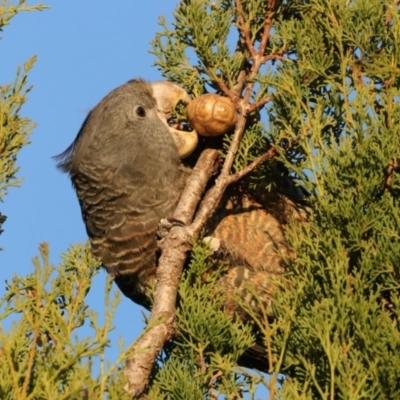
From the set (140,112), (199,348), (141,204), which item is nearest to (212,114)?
(141,204)

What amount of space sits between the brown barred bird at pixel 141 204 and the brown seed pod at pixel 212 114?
1.54ft

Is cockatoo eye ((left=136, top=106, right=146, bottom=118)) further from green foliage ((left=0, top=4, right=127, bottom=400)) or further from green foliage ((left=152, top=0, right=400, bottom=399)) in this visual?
green foliage ((left=0, top=4, right=127, bottom=400))

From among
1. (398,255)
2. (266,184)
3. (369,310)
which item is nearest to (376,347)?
(369,310)

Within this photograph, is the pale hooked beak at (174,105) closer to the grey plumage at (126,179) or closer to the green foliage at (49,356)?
the grey plumage at (126,179)

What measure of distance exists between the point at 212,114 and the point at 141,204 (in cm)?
84

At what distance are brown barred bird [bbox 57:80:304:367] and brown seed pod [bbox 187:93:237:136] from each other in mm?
471

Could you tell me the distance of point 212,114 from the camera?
17.4ft

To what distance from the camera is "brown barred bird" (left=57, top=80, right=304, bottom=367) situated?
227 inches

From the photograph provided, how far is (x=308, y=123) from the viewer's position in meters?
4.77

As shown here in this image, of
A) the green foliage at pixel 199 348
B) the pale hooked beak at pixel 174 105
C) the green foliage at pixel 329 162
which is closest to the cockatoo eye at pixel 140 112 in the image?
the pale hooked beak at pixel 174 105

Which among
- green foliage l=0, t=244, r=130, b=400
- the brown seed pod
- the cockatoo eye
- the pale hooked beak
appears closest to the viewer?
green foliage l=0, t=244, r=130, b=400

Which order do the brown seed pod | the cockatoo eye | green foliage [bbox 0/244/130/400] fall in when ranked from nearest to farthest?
green foliage [bbox 0/244/130/400] < the brown seed pod < the cockatoo eye

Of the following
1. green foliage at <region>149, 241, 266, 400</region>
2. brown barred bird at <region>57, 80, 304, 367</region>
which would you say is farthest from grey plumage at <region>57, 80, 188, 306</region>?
green foliage at <region>149, 241, 266, 400</region>

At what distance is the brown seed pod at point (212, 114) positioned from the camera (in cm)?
527
